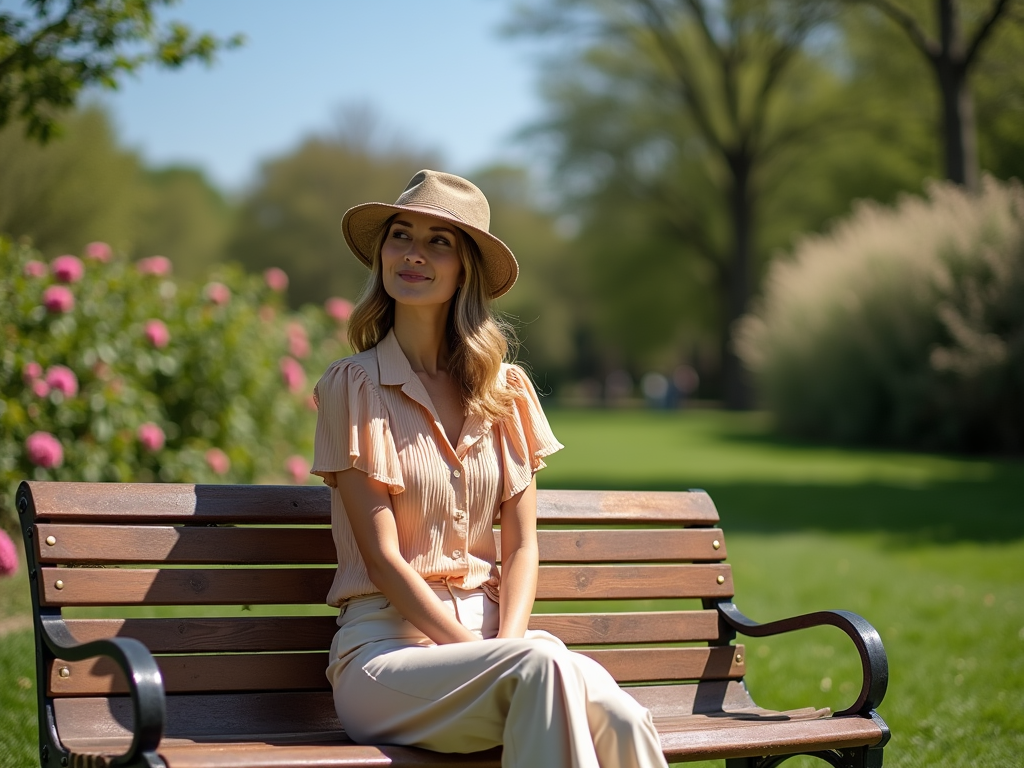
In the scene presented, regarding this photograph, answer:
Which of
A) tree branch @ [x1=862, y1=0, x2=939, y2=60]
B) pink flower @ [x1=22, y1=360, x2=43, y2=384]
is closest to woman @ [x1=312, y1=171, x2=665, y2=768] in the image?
pink flower @ [x1=22, y1=360, x2=43, y2=384]

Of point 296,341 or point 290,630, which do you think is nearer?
point 290,630

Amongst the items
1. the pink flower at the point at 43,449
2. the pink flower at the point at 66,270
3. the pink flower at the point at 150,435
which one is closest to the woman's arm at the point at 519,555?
the pink flower at the point at 43,449

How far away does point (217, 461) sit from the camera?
8148 mm

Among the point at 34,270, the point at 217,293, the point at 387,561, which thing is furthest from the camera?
the point at 217,293

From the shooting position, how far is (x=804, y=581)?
316 inches

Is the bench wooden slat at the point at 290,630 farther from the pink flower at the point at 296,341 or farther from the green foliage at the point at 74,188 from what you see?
the green foliage at the point at 74,188

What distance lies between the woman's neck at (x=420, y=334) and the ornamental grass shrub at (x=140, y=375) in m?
3.87

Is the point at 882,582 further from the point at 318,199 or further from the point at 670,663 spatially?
the point at 318,199

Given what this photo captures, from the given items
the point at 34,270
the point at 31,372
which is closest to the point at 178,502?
the point at 31,372

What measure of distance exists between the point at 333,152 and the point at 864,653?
147 ft

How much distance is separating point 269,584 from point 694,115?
29654mm

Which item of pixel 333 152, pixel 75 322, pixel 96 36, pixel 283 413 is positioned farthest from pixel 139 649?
pixel 333 152

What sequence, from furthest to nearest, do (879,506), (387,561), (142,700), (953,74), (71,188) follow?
(71,188)
(953,74)
(879,506)
(387,561)
(142,700)

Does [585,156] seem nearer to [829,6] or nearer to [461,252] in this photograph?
[829,6]
